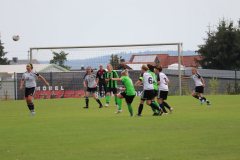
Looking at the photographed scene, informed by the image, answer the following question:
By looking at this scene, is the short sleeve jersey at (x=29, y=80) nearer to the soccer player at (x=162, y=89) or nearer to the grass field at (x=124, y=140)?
the soccer player at (x=162, y=89)

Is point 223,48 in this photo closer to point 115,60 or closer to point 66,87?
point 115,60

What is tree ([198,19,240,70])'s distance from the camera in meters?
71.7

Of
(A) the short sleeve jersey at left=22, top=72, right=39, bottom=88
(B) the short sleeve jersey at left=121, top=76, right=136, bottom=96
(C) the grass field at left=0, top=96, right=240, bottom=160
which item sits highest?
(A) the short sleeve jersey at left=22, top=72, right=39, bottom=88

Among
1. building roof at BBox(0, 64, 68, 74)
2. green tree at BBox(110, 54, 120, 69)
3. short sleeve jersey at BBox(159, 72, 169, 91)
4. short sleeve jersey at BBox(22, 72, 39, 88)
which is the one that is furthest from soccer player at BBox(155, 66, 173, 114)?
building roof at BBox(0, 64, 68, 74)

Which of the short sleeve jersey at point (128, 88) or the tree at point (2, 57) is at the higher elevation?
the tree at point (2, 57)

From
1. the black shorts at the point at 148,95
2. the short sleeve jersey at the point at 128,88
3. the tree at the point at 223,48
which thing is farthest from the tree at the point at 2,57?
the black shorts at the point at 148,95

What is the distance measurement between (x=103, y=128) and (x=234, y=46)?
2136 inches

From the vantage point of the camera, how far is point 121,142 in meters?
15.1

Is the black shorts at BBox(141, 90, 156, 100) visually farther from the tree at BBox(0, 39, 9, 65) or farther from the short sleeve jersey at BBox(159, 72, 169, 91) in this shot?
the tree at BBox(0, 39, 9, 65)

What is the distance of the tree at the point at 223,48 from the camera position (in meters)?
71.7

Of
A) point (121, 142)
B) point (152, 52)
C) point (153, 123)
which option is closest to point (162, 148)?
point (121, 142)

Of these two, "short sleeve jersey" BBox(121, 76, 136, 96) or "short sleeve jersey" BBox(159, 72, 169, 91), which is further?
"short sleeve jersey" BBox(159, 72, 169, 91)

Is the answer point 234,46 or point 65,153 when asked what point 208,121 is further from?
point 234,46

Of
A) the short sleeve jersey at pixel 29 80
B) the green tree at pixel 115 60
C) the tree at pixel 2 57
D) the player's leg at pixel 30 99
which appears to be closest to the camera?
the player's leg at pixel 30 99
